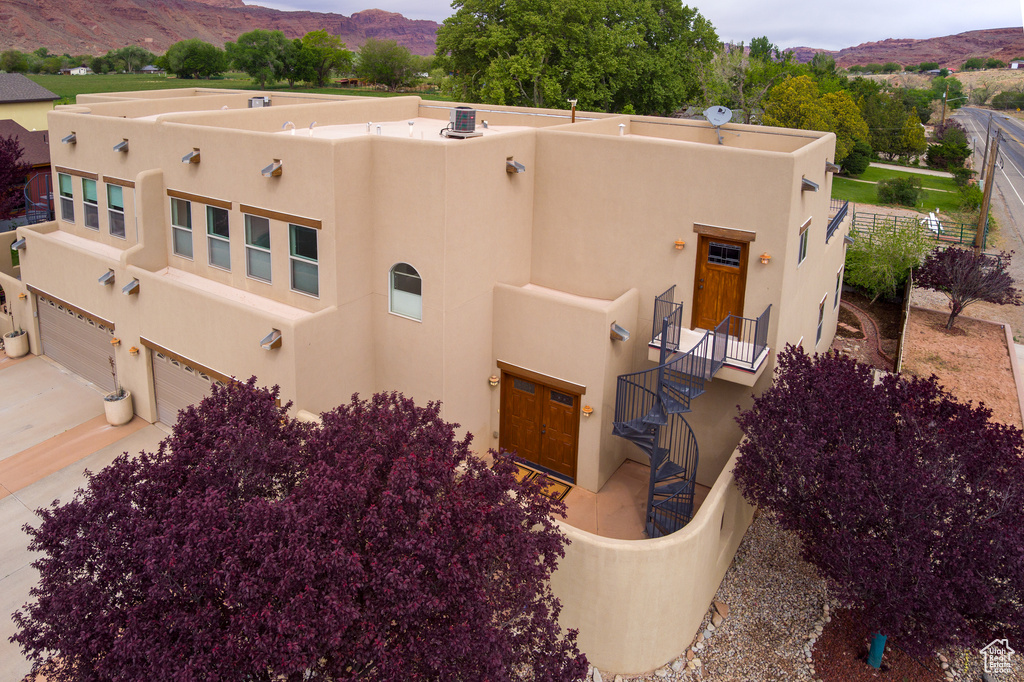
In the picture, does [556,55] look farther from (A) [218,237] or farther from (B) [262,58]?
(B) [262,58]

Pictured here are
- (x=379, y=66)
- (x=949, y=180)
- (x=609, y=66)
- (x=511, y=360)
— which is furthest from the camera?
(x=379, y=66)

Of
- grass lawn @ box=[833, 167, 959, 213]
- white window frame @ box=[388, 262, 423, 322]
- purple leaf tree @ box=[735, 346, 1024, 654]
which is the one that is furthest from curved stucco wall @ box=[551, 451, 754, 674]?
grass lawn @ box=[833, 167, 959, 213]

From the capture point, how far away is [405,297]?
1397 centimetres

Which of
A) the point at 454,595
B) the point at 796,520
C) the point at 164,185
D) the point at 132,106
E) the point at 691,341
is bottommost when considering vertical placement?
the point at 796,520

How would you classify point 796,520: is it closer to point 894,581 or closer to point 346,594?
point 894,581

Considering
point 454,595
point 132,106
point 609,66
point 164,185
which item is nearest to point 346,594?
point 454,595

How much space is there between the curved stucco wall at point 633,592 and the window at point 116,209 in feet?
45.0

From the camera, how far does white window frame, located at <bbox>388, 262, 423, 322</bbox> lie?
13672 mm

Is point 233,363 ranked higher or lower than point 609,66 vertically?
lower

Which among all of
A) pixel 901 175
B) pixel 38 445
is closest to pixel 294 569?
pixel 38 445

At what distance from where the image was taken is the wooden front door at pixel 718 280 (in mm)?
13602

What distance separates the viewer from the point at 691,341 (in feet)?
45.2

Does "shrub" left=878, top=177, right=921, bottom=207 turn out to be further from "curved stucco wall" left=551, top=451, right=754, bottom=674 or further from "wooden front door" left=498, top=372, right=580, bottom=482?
"curved stucco wall" left=551, top=451, right=754, bottom=674

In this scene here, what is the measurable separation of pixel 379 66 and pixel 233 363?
139520mm
